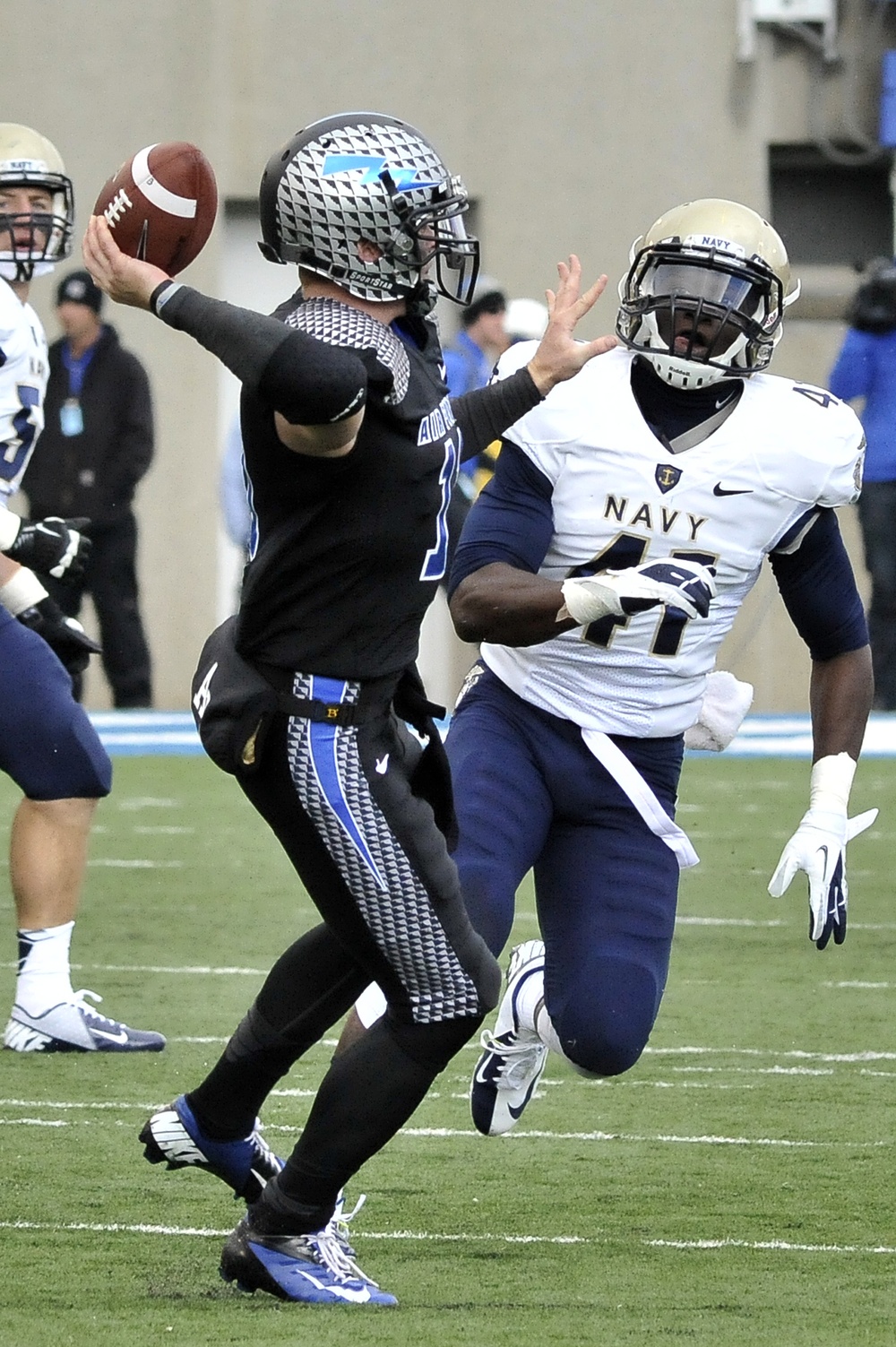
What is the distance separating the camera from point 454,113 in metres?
12.9

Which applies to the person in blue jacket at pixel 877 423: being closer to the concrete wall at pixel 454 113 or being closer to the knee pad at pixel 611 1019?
the concrete wall at pixel 454 113

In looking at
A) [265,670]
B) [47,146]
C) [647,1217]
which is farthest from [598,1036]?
[47,146]

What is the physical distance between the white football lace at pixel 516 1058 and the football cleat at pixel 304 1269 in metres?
0.80

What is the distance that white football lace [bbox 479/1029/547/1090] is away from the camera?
3957 mm

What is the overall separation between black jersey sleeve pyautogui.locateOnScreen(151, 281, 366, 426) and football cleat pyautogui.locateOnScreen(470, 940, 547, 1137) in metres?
1.43

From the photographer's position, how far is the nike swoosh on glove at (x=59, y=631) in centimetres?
489

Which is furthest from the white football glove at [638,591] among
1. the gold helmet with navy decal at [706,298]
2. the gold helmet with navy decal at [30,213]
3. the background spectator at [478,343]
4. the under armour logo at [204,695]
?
the background spectator at [478,343]

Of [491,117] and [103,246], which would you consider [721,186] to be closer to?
[491,117]

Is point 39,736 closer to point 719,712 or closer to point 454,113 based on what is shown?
point 719,712

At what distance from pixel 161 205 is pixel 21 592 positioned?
1782 mm

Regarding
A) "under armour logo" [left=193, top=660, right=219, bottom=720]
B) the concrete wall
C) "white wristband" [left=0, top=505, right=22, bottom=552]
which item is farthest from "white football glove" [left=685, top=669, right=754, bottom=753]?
the concrete wall

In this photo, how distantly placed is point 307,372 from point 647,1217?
1.47m

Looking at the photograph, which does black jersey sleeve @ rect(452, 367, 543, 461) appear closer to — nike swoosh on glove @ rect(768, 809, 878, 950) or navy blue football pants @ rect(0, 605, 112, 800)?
nike swoosh on glove @ rect(768, 809, 878, 950)

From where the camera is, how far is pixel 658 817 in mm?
3904
